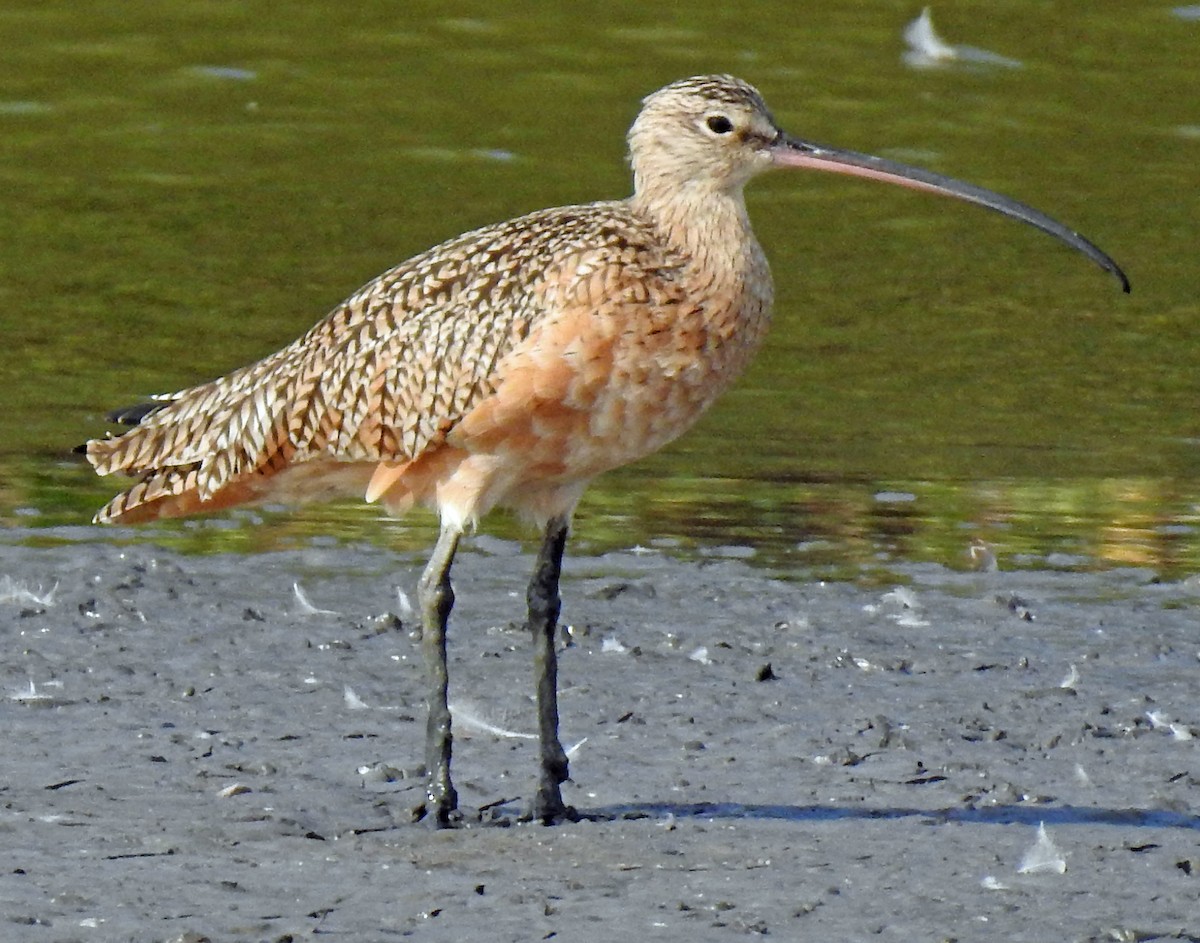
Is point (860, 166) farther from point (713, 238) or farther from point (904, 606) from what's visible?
point (904, 606)

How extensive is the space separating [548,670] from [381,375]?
776 millimetres

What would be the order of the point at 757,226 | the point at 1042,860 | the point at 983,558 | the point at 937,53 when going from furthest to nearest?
the point at 937,53
the point at 757,226
the point at 983,558
the point at 1042,860

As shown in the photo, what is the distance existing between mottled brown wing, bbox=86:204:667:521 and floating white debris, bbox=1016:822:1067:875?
1527 mm

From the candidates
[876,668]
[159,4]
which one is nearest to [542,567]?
[876,668]

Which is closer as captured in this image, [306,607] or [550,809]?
[550,809]

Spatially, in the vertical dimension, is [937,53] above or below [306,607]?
above

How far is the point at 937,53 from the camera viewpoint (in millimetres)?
16172

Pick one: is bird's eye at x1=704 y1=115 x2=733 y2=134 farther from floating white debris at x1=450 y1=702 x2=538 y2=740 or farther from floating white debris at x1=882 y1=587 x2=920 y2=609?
floating white debris at x1=882 y1=587 x2=920 y2=609

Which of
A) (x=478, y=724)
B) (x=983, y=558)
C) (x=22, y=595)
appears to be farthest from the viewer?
(x=983, y=558)

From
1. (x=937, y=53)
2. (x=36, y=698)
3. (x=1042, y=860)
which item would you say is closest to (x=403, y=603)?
(x=36, y=698)

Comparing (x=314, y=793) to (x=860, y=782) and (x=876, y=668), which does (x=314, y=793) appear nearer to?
(x=860, y=782)

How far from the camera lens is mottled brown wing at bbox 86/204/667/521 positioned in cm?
582

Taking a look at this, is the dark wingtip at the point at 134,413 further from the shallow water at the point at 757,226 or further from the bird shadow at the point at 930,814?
the bird shadow at the point at 930,814

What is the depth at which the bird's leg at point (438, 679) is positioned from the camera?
5711mm
